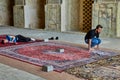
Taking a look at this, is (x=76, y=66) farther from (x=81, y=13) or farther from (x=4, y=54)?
(x=81, y=13)

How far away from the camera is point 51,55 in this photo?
17.9 feet

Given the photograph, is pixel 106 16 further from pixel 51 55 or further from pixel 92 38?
pixel 51 55

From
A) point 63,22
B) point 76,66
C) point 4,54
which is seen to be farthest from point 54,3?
point 76,66

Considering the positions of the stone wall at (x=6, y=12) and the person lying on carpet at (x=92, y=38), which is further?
the stone wall at (x=6, y=12)

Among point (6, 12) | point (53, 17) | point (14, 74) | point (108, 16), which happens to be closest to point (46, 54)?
point (14, 74)

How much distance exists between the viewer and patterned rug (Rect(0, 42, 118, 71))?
4.73 m

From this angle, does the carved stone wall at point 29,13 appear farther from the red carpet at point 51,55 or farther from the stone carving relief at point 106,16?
the red carpet at point 51,55

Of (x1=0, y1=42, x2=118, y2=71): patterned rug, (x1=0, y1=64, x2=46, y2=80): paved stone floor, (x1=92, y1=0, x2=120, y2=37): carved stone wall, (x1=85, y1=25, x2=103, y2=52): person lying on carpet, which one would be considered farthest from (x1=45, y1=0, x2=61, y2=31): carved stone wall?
(x1=0, y1=64, x2=46, y2=80): paved stone floor

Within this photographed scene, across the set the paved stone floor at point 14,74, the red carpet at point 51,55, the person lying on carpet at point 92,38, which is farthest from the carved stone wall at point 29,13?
the paved stone floor at point 14,74

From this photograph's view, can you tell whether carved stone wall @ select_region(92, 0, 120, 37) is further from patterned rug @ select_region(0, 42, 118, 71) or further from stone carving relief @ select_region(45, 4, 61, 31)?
patterned rug @ select_region(0, 42, 118, 71)

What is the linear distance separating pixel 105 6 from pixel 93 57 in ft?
13.2

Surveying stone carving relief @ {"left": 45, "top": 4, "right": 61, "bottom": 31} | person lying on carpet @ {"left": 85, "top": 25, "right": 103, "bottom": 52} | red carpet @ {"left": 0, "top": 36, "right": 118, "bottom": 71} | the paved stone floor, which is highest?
stone carving relief @ {"left": 45, "top": 4, "right": 61, "bottom": 31}

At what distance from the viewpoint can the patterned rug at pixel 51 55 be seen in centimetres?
473

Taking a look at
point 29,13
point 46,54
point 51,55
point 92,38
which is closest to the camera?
point 51,55
